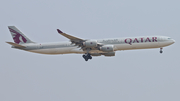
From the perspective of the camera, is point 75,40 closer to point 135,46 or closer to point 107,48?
point 107,48

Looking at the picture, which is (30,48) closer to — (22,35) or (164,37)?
(22,35)

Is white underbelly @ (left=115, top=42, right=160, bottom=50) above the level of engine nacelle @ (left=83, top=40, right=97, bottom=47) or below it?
below

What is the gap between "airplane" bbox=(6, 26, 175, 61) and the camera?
58.5 m

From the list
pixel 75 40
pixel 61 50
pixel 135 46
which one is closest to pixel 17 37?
pixel 61 50

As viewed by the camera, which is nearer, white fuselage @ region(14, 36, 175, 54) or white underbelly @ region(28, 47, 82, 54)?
white fuselage @ region(14, 36, 175, 54)

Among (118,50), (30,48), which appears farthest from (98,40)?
(30,48)

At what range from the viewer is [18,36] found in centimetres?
6631

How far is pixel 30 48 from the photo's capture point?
209 ft

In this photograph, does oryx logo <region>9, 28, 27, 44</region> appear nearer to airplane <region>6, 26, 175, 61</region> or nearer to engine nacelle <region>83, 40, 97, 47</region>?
airplane <region>6, 26, 175, 61</region>

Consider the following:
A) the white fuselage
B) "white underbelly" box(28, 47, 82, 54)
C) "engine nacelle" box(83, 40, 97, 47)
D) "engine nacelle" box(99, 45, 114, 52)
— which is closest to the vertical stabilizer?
"white underbelly" box(28, 47, 82, 54)

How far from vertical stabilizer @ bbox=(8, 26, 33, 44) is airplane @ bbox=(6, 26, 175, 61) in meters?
1.22

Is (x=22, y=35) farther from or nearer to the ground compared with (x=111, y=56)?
farther from the ground

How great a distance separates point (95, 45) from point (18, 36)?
17800mm

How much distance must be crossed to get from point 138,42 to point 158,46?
12.8ft
